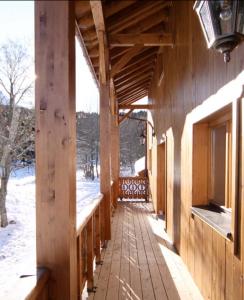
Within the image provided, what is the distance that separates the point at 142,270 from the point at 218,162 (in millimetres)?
1642

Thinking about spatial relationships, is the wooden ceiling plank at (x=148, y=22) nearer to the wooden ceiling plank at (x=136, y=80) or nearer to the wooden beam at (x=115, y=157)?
the wooden ceiling plank at (x=136, y=80)

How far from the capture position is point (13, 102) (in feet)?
33.1

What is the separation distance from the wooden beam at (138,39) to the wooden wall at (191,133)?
210 millimetres

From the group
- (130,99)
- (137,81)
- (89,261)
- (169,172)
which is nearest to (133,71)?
(137,81)

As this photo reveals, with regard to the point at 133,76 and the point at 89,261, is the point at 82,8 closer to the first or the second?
the point at 89,261

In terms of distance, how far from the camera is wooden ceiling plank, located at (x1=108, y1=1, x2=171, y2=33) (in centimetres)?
405

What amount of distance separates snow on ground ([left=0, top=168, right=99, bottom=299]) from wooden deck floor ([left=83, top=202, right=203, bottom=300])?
85cm

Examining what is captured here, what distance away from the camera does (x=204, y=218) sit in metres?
2.74

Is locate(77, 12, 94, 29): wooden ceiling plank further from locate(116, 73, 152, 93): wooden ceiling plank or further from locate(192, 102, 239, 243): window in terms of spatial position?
locate(116, 73, 152, 93): wooden ceiling plank

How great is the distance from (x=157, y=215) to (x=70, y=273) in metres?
5.64

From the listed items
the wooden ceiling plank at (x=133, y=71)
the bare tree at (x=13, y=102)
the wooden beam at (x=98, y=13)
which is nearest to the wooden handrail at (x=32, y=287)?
the wooden beam at (x=98, y=13)

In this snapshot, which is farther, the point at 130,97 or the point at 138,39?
the point at 130,97

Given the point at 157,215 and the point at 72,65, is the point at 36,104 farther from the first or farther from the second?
the point at 157,215

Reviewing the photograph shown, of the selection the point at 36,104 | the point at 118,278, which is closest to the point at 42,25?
the point at 36,104
